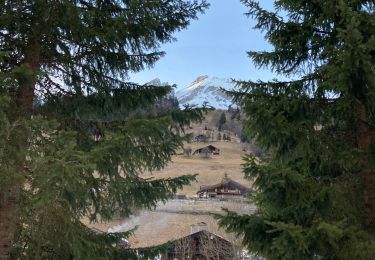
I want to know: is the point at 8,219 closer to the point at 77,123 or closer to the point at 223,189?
the point at 77,123

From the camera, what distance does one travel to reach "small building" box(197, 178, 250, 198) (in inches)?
2547

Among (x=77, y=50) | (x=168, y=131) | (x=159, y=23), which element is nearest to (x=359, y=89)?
(x=168, y=131)

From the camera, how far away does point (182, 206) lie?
51375 millimetres

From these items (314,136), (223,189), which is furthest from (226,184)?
(314,136)

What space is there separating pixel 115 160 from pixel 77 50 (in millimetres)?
2152

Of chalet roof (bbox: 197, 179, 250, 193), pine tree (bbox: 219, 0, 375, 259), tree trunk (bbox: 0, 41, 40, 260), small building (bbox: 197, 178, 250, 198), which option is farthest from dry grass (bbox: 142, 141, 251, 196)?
tree trunk (bbox: 0, 41, 40, 260)

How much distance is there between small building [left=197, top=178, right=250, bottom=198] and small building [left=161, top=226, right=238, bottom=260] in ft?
106

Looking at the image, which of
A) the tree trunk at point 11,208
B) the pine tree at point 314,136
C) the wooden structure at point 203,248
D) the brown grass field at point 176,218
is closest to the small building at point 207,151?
the brown grass field at point 176,218

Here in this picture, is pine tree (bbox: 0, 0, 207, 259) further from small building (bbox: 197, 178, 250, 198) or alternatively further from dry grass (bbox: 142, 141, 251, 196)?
small building (bbox: 197, 178, 250, 198)

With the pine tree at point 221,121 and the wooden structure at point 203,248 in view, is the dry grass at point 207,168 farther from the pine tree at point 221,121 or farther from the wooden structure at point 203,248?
the pine tree at point 221,121

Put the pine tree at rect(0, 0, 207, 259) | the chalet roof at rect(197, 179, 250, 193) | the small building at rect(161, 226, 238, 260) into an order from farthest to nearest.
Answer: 1. the chalet roof at rect(197, 179, 250, 193)
2. the small building at rect(161, 226, 238, 260)
3. the pine tree at rect(0, 0, 207, 259)

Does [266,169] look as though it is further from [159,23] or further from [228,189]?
[228,189]

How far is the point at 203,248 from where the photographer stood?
3030 centimetres

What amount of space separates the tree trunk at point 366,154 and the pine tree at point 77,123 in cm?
237
